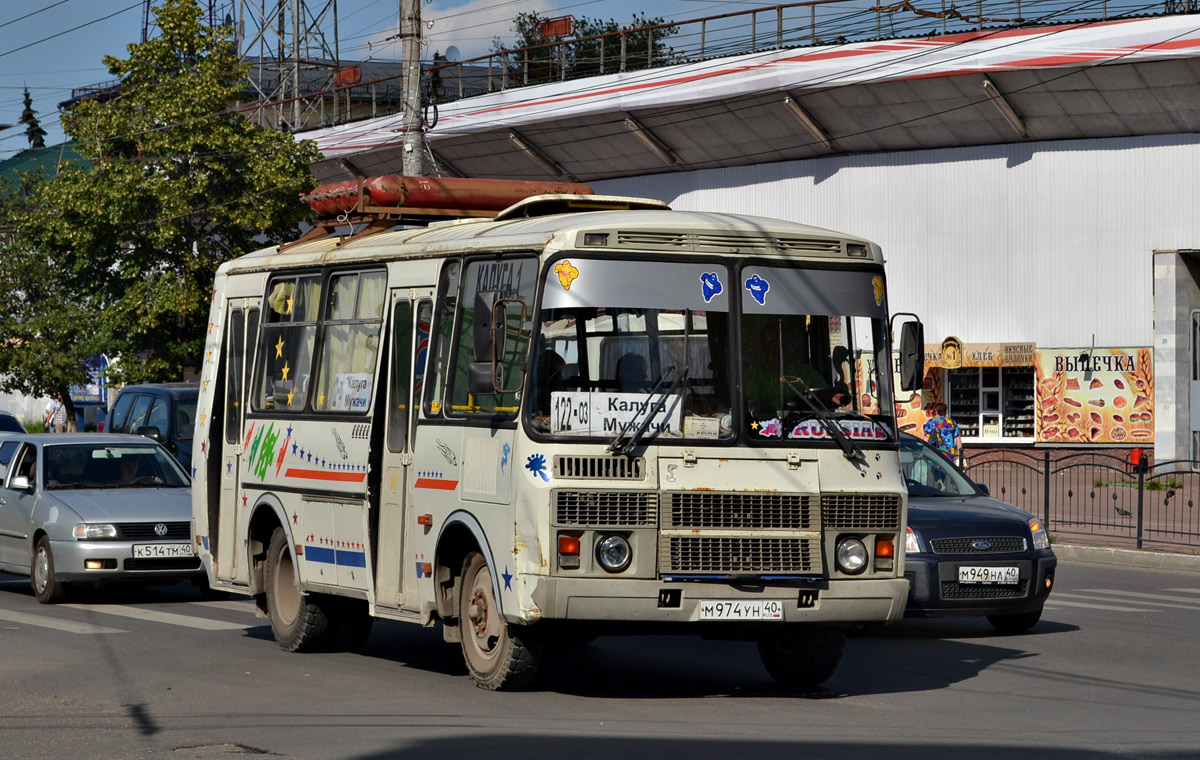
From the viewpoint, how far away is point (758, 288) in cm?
920

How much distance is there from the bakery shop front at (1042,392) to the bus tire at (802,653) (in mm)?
23796

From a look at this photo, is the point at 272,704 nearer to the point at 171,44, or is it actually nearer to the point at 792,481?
the point at 792,481

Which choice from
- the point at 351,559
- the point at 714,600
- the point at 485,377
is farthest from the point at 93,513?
the point at 714,600

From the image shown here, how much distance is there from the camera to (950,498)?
13.4 metres

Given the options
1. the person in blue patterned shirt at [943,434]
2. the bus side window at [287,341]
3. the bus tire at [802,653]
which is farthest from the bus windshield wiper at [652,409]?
the person in blue patterned shirt at [943,434]

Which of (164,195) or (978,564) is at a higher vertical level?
(164,195)

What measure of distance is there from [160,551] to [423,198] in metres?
4.96

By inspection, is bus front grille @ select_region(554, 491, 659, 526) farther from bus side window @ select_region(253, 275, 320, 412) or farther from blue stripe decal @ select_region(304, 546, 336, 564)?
bus side window @ select_region(253, 275, 320, 412)

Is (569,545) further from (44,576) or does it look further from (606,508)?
(44,576)

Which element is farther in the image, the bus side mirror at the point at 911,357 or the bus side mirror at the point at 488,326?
the bus side mirror at the point at 911,357

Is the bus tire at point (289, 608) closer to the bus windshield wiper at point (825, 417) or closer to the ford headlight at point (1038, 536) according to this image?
the bus windshield wiper at point (825, 417)

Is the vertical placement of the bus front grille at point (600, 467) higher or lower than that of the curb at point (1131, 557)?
higher

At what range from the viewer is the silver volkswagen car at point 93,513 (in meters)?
14.8

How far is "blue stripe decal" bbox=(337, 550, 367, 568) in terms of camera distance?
1042cm
